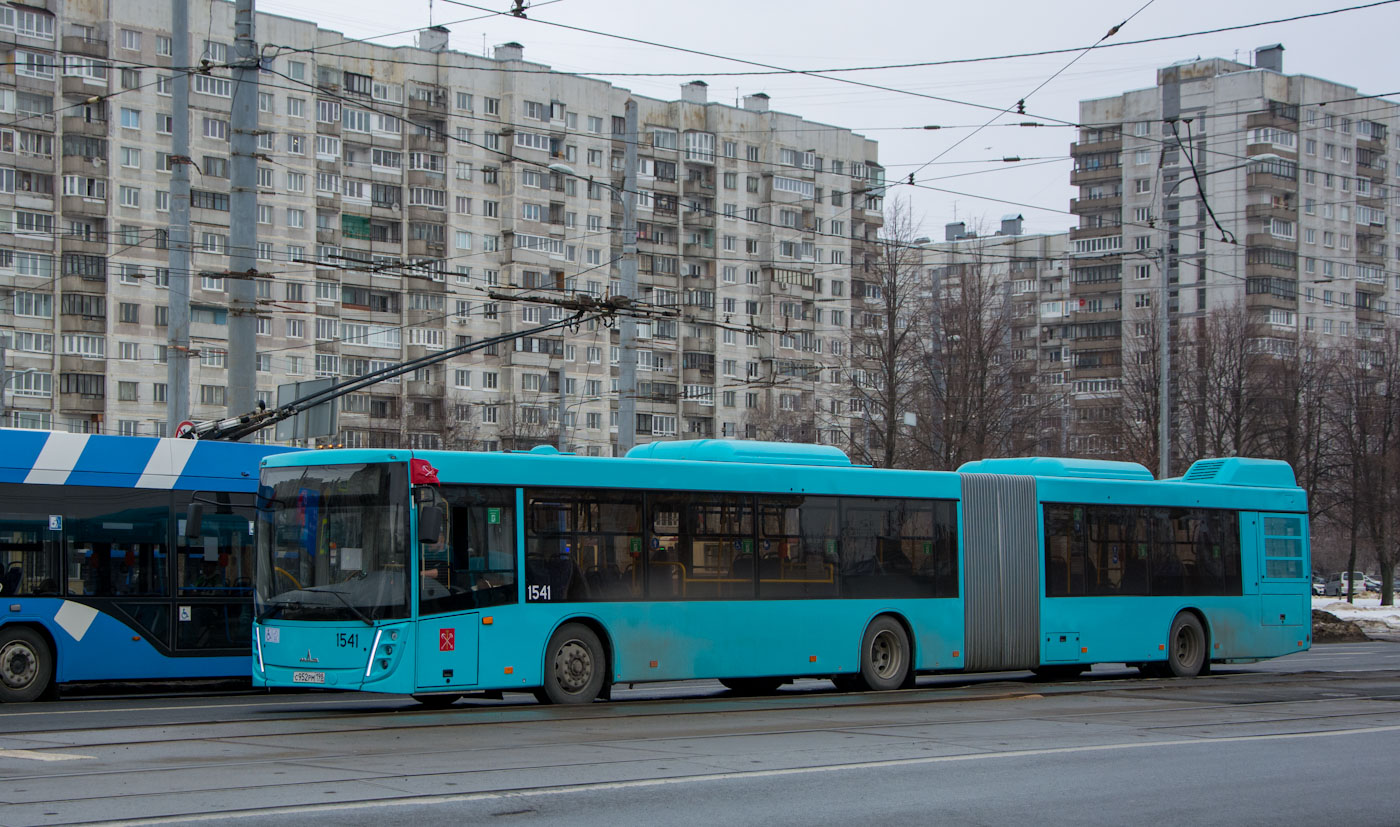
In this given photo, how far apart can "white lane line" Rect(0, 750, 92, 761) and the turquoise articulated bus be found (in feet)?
11.5

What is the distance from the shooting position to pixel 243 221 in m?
20.7

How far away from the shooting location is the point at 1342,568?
10875 centimetres

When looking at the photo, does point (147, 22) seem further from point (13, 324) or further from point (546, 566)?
point (546, 566)

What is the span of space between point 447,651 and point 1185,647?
11.4 m

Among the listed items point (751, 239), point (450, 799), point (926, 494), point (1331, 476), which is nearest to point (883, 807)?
point (450, 799)

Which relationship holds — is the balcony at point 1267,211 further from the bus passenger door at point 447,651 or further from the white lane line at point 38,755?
the white lane line at point 38,755

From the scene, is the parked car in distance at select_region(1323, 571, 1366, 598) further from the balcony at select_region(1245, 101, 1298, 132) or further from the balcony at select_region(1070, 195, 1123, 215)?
the balcony at select_region(1245, 101, 1298, 132)

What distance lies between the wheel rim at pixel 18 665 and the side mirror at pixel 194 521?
202 centimetres

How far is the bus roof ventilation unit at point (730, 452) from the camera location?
56.5 feet

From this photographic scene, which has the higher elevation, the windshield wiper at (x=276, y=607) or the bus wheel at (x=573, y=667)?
the windshield wiper at (x=276, y=607)

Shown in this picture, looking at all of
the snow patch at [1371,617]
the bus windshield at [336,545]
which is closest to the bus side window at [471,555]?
the bus windshield at [336,545]

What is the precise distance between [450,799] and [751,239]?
77905 millimetres

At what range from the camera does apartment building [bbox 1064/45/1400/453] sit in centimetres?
9056

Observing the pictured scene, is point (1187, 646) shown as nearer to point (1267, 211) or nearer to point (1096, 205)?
point (1267, 211)
